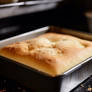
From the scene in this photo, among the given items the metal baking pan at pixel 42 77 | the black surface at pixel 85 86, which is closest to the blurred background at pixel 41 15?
the metal baking pan at pixel 42 77

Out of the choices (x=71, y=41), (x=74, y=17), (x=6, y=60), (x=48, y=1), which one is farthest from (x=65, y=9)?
(x=6, y=60)

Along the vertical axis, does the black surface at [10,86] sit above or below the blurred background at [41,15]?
below

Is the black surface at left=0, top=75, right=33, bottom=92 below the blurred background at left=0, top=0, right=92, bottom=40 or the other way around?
below

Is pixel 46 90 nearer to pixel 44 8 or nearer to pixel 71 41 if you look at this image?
pixel 71 41

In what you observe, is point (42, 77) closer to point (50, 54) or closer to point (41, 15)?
point (50, 54)

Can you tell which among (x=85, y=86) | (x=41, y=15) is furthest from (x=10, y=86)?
(x=41, y=15)

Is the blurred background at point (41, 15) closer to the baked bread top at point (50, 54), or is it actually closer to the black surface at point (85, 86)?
the baked bread top at point (50, 54)

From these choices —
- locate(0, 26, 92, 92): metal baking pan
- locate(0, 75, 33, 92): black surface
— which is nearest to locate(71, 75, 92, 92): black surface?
locate(0, 26, 92, 92): metal baking pan

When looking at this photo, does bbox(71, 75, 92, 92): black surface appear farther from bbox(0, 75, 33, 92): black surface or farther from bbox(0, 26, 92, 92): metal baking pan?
bbox(0, 75, 33, 92): black surface

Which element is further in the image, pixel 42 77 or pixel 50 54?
pixel 50 54

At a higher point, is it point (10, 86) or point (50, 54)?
point (50, 54)
